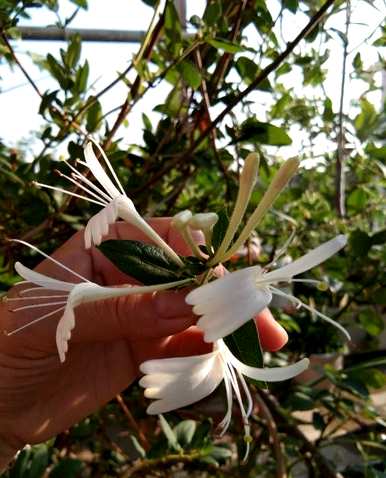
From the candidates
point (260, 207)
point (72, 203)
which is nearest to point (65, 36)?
point (72, 203)

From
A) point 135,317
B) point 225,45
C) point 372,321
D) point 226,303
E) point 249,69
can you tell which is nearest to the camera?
point 226,303

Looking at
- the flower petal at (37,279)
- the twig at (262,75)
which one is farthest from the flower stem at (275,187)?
the twig at (262,75)

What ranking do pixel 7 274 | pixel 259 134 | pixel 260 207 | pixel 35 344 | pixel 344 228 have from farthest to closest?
pixel 344 228, pixel 7 274, pixel 259 134, pixel 35 344, pixel 260 207

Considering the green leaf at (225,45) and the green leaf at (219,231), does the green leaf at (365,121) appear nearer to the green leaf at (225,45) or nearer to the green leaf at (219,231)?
the green leaf at (225,45)

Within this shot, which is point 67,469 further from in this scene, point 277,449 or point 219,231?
point 219,231

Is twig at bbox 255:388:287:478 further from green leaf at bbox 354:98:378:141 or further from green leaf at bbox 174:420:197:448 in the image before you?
green leaf at bbox 354:98:378:141

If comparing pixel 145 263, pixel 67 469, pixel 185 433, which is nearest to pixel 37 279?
pixel 145 263

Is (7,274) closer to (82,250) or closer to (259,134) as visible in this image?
(82,250)

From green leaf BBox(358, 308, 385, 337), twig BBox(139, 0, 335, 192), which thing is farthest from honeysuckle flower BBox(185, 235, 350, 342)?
green leaf BBox(358, 308, 385, 337)
